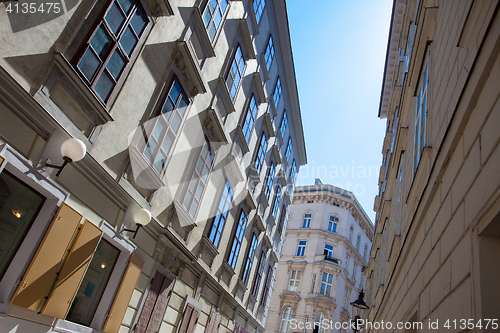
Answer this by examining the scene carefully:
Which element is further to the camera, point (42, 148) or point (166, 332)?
point (166, 332)

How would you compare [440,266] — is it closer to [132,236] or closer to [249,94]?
[132,236]

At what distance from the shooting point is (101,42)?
663cm

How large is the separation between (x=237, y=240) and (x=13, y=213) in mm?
10191

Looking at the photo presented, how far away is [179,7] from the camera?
29.9 ft

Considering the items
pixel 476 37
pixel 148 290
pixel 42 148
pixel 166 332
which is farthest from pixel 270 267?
pixel 476 37

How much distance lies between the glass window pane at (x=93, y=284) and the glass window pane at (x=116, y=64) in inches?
134

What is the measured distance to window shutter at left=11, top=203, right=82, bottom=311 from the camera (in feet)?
17.7

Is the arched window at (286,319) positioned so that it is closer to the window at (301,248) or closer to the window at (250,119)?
the window at (301,248)

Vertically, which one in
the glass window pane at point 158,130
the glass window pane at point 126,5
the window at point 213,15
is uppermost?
the window at point 213,15

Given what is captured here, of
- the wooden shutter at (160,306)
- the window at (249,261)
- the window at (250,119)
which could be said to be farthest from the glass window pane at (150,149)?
the window at (249,261)

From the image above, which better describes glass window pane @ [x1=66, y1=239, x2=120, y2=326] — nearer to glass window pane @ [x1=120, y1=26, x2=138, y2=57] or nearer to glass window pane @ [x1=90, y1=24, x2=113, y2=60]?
glass window pane @ [x1=90, y1=24, x2=113, y2=60]

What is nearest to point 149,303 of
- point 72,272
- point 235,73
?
point 72,272

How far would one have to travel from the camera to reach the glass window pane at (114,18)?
675 centimetres

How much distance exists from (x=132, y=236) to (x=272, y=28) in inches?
487
